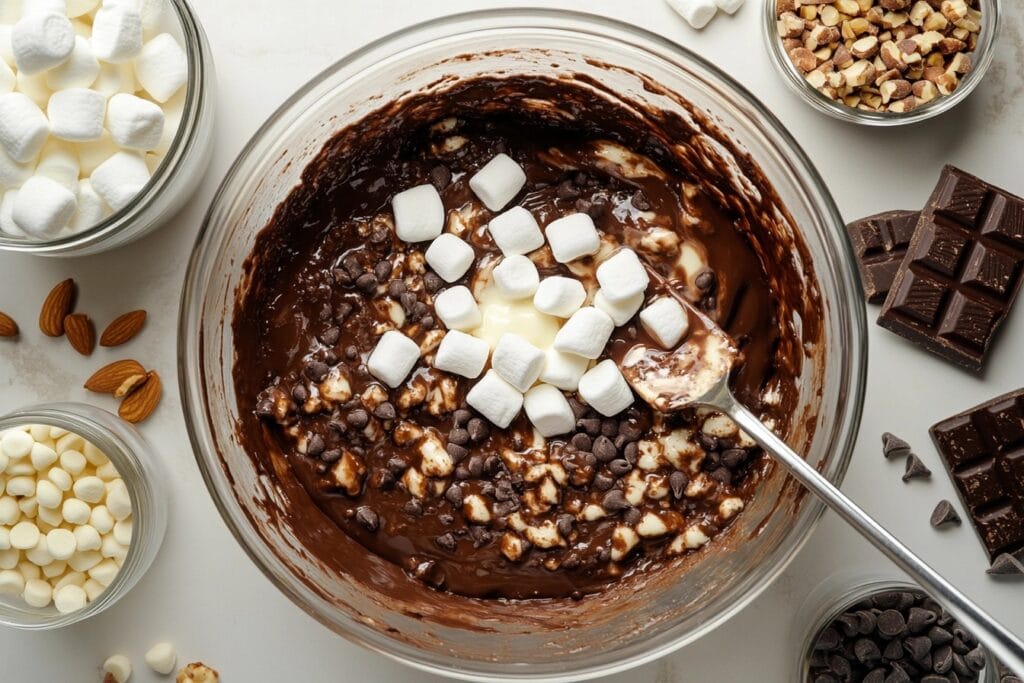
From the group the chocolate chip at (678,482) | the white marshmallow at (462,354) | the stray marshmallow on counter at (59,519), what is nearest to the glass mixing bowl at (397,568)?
the chocolate chip at (678,482)

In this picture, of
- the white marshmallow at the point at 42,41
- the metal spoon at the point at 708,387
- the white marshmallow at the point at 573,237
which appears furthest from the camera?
the white marshmallow at the point at 573,237

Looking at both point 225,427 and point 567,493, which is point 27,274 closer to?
point 225,427

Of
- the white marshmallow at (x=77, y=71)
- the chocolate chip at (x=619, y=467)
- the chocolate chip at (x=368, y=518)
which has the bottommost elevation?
the chocolate chip at (x=368, y=518)

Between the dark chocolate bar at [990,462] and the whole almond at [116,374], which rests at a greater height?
the dark chocolate bar at [990,462]

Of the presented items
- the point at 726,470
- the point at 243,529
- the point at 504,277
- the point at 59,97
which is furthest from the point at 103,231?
the point at 726,470

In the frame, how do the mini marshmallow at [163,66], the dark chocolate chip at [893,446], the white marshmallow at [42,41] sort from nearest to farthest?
the white marshmallow at [42,41] < the mini marshmallow at [163,66] < the dark chocolate chip at [893,446]

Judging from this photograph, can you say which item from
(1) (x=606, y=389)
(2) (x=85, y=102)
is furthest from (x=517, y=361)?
(2) (x=85, y=102)

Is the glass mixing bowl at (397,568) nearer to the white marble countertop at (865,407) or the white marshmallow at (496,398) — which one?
the white marble countertop at (865,407)

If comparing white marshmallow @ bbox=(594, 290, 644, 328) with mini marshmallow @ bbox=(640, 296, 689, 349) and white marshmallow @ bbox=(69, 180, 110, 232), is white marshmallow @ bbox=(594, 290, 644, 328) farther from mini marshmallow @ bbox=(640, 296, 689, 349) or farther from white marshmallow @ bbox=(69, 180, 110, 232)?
white marshmallow @ bbox=(69, 180, 110, 232)
